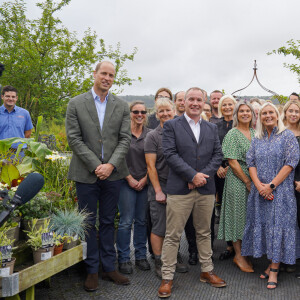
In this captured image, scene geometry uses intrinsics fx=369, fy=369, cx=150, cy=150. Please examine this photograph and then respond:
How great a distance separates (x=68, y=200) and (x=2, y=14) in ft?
35.7

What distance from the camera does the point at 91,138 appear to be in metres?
3.81

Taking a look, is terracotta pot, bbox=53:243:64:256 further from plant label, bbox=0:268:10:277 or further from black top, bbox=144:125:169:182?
black top, bbox=144:125:169:182

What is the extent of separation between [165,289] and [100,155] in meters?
1.51

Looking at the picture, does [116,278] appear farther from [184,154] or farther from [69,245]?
[184,154]

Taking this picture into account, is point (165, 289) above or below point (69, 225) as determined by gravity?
below

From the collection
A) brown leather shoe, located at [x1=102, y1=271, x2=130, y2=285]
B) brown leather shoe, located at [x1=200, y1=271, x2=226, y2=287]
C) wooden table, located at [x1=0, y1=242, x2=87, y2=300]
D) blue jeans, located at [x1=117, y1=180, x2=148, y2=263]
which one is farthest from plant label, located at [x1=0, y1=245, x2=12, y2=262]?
brown leather shoe, located at [x1=200, y1=271, x2=226, y2=287]

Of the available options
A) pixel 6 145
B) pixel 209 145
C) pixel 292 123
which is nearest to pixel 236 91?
pixel 292 123

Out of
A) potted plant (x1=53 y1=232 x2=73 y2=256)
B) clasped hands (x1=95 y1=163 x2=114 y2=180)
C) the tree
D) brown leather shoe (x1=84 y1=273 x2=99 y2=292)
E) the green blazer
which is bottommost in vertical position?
brown leather shoe (x1=84 y1=273 x2=99 y2=292)

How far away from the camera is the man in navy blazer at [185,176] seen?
3809mm

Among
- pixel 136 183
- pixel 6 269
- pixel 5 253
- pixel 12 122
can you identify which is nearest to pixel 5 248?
pixel 5 253

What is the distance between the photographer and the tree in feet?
41.1

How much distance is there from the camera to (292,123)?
4516 millimetres

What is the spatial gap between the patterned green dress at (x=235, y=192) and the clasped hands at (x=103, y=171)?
1492 mm

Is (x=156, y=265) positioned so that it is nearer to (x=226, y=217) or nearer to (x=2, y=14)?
(x=226, y=217)
